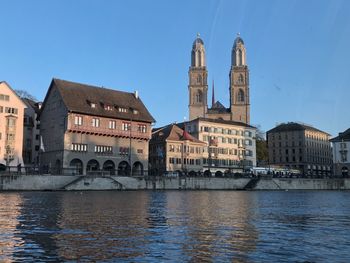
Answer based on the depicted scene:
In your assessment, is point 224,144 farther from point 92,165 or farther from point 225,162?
point 92,165

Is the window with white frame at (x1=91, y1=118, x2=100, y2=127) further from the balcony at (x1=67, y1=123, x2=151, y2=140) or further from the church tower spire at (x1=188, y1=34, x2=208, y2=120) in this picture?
the church tower spire at (x1=188, y1=34, x2=208, y2=120)

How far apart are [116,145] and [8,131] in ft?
65.9

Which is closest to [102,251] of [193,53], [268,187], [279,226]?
[279,226]

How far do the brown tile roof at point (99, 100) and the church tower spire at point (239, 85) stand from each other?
5913cm

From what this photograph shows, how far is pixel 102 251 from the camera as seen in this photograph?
16.3m

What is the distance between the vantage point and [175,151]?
4198 inches

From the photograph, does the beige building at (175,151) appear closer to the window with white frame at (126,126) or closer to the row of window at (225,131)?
the row of window at (225,131)

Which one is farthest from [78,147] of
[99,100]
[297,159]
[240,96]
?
[297,159]

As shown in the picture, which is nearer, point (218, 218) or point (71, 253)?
point (71, 253)

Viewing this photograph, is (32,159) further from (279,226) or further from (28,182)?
(279,226)

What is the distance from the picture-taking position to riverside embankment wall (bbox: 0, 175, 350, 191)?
69625 millimetres

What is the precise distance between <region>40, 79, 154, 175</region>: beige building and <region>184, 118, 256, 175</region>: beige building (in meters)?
24.7

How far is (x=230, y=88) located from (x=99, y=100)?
73.8 meters

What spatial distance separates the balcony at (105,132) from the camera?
8519 centimetres
